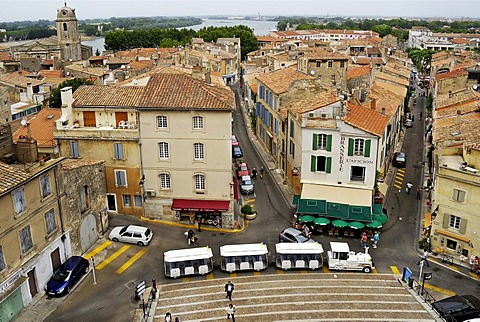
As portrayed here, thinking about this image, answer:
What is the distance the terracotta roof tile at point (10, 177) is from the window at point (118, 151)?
12810 millimetres

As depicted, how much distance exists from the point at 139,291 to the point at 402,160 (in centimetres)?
4389

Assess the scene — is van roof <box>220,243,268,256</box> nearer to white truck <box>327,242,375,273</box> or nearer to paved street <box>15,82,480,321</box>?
paved street <box>15,82,480,321</box>

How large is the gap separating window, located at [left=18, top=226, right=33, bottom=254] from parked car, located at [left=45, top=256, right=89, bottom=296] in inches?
131

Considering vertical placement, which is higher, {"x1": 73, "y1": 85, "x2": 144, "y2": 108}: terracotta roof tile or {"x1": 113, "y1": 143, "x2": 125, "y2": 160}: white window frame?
{"x1": 73, "y1": 85, "x2": 144, "y2": 108}: terracotta roof tile

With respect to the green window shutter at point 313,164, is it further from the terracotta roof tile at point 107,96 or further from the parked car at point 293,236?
the terracotta roof tile at point 107,96

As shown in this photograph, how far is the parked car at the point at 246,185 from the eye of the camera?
53.6 meters

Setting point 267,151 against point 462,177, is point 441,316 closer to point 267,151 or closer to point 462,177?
point 462,177

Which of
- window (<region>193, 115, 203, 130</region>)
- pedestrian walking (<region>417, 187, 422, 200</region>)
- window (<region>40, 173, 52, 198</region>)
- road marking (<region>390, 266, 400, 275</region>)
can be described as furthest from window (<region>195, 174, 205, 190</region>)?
pedestrian walking (<region>417, 187, 422, 200</region>)

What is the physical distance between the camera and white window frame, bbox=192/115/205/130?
4317cm

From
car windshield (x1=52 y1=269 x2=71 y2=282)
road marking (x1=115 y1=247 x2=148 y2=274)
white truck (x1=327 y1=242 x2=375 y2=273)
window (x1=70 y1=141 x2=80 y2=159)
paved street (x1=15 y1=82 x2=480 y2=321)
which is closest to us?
paved street (x1=15 y1=82 x2=480 y2=321)

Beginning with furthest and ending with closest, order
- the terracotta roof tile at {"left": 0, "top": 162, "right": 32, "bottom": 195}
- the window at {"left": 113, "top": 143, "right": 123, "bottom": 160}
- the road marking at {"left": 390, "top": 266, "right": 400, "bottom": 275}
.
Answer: the window at {"left": 113, "top": 143, "right": 123, "bottom": 160}
the road marking at {"left": 390, "top": 266, "right": 400, "bottom": 275}
the terracotta roof tile at {"left": 0, "top": 162, "right": 32, "bottom": 195}

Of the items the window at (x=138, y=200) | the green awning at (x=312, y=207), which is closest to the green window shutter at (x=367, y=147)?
the green awning at (x=312, y=207)

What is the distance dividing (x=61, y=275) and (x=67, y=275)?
475 millimetres

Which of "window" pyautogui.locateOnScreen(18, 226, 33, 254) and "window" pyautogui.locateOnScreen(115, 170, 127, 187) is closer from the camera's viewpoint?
"window" pyautogui.locateOnScreen(18, 226, 33, 254)
